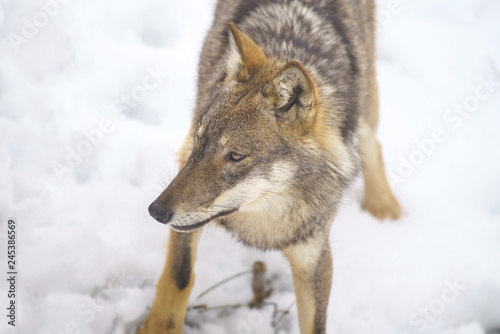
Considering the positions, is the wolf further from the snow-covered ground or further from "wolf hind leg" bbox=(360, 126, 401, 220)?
"wolf hind leg" bbox=(360, 126, 401, 220)

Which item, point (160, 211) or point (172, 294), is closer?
point (160, 211)

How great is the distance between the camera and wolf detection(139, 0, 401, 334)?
3.09 m

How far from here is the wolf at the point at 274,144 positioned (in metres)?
3.09

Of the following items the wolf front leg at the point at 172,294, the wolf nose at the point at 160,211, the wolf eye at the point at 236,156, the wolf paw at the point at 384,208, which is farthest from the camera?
the wolf paw at the point at 384,208

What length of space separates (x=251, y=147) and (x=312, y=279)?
1.30m

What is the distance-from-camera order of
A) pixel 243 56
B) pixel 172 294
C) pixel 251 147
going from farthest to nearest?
1. pixel 172 294
2. pixel 243 56
3. pixel 251 147

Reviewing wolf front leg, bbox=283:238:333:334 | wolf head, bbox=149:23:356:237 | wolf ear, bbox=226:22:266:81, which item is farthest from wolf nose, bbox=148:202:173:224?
wolf front leg, bbox=283:238:333:334

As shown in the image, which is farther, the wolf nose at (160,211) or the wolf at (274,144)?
the wolf at (274,144)

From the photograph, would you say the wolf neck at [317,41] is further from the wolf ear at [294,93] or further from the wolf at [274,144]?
the wolf ear at [294,93]

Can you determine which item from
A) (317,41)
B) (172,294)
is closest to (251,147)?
(317,41)

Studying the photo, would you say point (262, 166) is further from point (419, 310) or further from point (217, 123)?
→ point (419, 310)

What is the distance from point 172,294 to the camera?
4.04 meters

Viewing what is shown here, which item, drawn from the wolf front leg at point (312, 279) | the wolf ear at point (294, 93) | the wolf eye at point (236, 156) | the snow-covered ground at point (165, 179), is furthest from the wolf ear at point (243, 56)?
the snow-covered ground at point (165, 179)

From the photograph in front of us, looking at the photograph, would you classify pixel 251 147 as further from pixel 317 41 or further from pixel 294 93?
pixel 317 41
